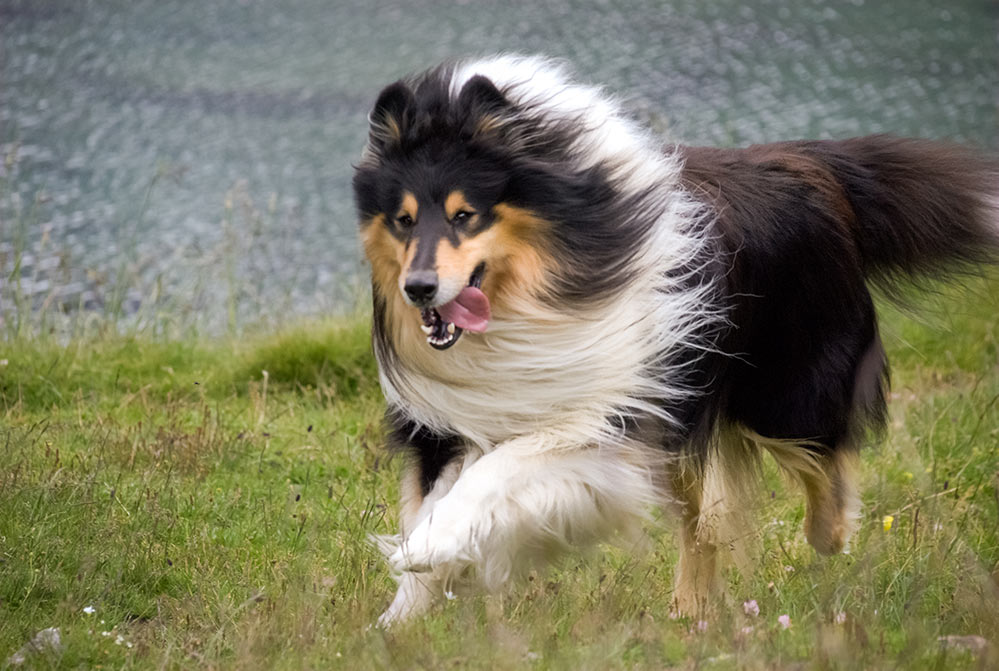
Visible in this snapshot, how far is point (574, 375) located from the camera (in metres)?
4.21

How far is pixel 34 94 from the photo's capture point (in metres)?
16.9

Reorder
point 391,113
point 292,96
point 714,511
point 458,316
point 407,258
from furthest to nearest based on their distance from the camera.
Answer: point 292,96, point 714,511, point 391,113, point 458,316, point 407,258

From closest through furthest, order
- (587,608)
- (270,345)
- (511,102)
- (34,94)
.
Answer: (587,608) → (511,102) → (270,345) → (34,94)

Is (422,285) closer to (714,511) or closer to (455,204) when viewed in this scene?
(455,204)

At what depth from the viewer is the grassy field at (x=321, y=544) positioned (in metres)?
3.41

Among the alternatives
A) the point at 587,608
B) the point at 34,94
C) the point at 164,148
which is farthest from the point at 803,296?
the point at 34,94

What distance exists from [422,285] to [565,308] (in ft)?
1.97

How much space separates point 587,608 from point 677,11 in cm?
1972

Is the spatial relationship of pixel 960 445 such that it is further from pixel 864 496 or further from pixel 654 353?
pixel 654 353

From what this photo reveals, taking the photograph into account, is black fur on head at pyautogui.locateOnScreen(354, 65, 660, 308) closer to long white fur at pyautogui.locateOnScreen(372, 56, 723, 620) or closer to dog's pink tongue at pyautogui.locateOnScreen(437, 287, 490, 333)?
long white fur at pyautogui.locateOnScreen(372, 56, 723, 620)

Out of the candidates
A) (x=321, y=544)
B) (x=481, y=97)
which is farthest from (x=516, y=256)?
(x=321, y=544)

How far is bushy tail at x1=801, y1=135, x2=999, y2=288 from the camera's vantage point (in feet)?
16.4

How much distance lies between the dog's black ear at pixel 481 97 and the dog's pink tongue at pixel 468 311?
587 millimetres

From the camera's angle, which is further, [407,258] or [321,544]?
[321,544]
